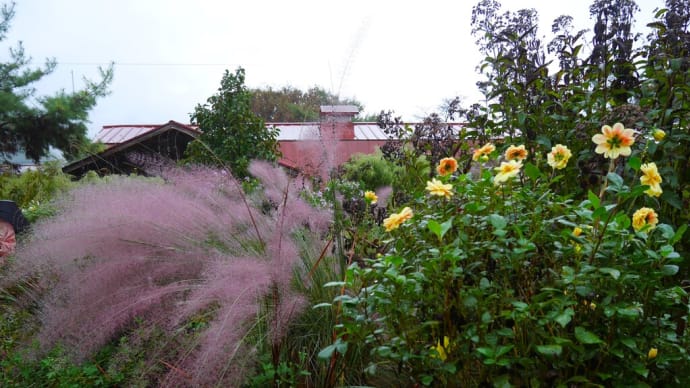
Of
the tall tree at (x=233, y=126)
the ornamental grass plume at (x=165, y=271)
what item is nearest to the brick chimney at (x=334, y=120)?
the ornamental grass plume at (x=165, y=271)

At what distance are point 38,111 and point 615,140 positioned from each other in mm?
11192

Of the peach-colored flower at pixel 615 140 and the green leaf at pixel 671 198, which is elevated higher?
the peach-colored flower at pixel 615 140

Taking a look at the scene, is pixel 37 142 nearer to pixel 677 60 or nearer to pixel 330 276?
pixel 330 276

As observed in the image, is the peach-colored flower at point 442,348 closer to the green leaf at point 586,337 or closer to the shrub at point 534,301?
the shrub at point 534,301

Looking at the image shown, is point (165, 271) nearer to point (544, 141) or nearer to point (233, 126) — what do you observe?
point (544, 141)

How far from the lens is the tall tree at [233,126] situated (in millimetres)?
6180

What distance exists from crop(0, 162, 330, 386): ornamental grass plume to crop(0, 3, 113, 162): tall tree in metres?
9.26

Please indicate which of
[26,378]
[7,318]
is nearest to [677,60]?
[26,378]

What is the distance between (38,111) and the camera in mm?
9930

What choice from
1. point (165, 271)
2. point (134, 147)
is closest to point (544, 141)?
point (165, 271)

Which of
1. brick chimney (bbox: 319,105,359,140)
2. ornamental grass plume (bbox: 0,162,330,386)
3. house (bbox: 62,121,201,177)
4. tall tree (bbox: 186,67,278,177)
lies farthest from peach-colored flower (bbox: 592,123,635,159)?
tall tree (bbox: 186,67,278,177)

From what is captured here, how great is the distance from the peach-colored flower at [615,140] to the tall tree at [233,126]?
510 cm

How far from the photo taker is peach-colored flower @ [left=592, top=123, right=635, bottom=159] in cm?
122

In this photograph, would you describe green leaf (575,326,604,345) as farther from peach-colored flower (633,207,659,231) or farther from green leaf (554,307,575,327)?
peach-colored flower (633,207,659,231)
